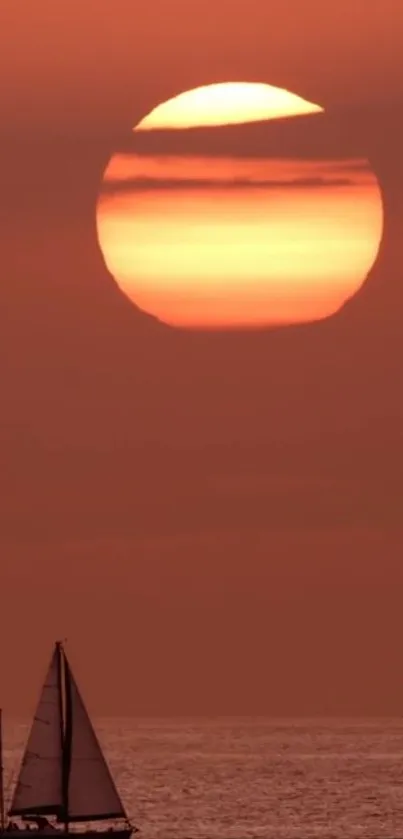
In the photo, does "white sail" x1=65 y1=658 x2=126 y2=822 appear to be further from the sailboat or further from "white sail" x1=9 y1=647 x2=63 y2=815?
"white sail" x1=9 y1=647 x2=63 y2=815

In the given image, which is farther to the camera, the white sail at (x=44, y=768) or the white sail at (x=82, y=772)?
the white sail at (x=82, y=772)

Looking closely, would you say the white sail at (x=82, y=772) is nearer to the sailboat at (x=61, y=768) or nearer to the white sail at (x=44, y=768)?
the sailboat at (x=61, y=768)

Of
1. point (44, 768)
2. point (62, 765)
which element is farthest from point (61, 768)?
point (44, 768)

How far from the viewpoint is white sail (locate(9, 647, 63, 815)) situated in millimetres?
154250

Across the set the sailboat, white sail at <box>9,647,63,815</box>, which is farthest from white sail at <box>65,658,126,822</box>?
white sail at <box>9,647,63,815</box>

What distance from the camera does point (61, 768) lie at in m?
155

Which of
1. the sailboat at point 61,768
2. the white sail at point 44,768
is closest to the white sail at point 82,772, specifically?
the sailboat at point 61,768

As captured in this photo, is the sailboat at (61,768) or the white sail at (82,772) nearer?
the sailboat at (61,768)

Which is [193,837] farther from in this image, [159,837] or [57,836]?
[57,836]

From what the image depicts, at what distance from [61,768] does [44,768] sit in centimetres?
90

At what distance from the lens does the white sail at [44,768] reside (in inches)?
6073

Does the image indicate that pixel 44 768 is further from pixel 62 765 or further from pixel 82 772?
pixel 82 772

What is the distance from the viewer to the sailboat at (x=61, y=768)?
15412cm

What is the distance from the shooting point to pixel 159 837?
7810 inches
